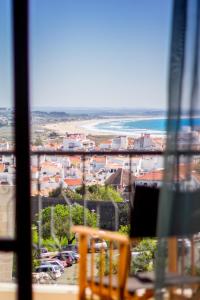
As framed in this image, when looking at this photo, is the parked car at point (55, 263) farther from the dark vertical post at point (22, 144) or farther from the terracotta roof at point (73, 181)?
the dark vertical post at point (22, 144)

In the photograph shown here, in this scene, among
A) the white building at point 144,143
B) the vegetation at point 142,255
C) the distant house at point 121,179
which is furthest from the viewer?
the distant house at point 121,179

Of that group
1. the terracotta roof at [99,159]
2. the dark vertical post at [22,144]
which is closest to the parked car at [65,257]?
the terracotta roof at [99,159]

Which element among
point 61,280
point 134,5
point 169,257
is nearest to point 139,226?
point 169,257

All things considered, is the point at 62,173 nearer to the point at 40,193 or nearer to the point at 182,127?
the point at 40,193

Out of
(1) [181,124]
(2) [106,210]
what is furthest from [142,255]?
(1) [181,124]

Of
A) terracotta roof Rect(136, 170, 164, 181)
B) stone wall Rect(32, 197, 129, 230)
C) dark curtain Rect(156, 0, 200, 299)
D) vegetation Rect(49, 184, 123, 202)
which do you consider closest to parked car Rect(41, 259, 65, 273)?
stone wall Rect(32, 197, 129, 230)

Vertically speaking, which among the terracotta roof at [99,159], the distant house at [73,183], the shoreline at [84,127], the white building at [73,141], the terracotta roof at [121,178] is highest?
the shoreline at [84,127]

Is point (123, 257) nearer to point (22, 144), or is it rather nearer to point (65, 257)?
point (22, 144)
